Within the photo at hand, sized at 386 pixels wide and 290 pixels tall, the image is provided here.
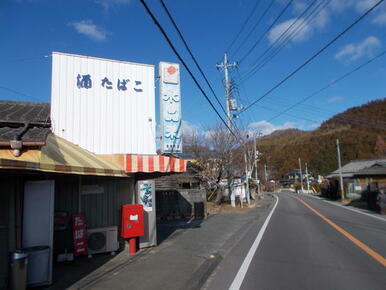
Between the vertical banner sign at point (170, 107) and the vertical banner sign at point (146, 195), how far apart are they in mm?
1316

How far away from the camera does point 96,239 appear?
26.8 ft

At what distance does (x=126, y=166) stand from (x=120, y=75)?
3241 millimetres

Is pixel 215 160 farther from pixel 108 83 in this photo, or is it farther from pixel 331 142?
pixel 331 142

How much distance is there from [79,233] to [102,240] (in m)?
0.76

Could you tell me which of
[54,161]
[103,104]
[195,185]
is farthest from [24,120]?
[195,185]

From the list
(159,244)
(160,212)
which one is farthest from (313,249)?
(160,212)

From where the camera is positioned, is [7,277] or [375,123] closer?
[7,277]

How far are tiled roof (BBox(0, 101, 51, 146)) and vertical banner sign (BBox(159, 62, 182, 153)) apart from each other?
3.52m

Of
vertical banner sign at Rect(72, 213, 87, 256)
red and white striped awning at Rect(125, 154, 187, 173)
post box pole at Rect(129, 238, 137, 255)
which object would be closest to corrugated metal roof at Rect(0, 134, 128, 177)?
red and white striped awning at Rect(125, 154, 187, 173)

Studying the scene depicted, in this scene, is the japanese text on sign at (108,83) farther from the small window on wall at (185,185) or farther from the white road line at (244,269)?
the small window on wall at (185,185)

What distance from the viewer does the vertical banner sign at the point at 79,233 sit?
765cm

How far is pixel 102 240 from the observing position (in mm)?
8250

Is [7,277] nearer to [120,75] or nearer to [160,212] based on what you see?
[120,75]

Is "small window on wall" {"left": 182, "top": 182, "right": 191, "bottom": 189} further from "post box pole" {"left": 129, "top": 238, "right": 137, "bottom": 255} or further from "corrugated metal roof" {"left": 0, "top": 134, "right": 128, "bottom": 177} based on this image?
"corrugated metal roof" {"left": 0, "top": 134, "right": 128, "bottom": 177}
